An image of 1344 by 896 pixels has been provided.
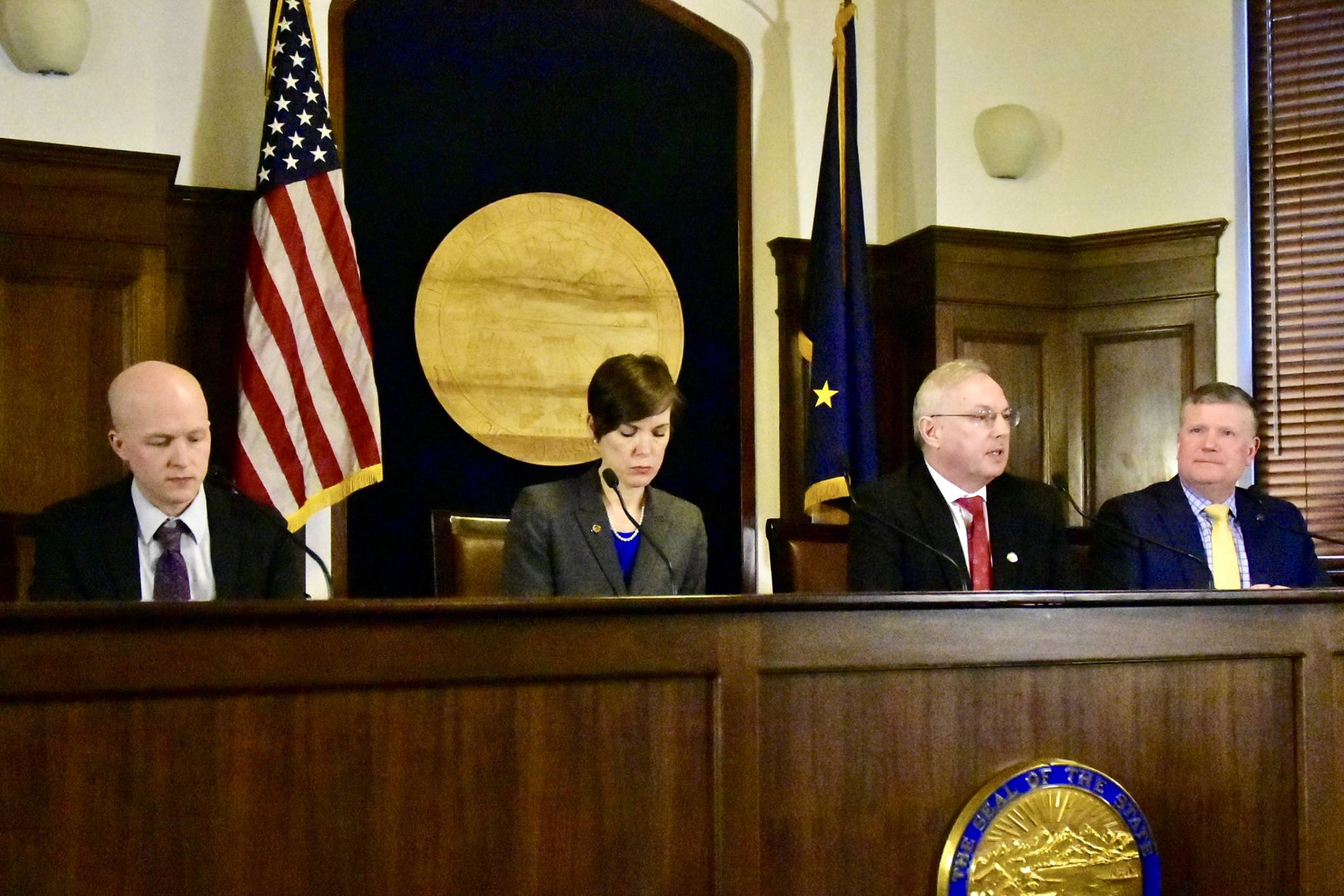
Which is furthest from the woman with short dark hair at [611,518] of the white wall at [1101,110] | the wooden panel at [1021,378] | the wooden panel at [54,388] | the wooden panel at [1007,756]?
the white wall at [1101,110]

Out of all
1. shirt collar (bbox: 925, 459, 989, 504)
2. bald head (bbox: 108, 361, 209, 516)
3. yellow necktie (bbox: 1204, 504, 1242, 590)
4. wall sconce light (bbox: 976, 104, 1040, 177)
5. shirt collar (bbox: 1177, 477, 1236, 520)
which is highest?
wall sconce light (bbox: 976, 104, 1040, 177)

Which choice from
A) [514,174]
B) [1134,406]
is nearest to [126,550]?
[514,174]

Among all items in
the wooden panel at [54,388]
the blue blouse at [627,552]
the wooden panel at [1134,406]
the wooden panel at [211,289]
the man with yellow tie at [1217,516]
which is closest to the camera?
the blue blouse at [627,552]

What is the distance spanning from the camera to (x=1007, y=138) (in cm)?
448

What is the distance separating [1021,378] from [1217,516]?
4.87ft

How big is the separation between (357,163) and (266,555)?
186 cm

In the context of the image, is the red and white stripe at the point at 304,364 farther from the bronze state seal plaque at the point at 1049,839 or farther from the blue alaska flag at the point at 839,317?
the bronze state seal plaque at the point at 1049,839

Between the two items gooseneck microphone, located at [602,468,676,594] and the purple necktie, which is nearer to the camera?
the purple necktie

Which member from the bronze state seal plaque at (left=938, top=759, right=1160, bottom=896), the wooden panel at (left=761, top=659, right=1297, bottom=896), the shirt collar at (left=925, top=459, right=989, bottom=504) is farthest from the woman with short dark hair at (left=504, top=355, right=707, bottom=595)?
the bronze state seal plaque at (left=938, top=759, right=1160, bottom=896)

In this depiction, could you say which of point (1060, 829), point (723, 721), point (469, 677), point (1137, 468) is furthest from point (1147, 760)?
point (1137, 468)

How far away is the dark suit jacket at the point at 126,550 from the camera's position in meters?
2.38

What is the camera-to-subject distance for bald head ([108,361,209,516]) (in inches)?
96.9

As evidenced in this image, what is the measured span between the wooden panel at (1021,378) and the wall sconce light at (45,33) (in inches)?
109

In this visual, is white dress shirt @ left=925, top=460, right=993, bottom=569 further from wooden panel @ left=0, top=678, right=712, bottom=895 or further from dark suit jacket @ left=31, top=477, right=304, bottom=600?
dark suit jacket @ left=31, top=477, right=304, bottom=600
